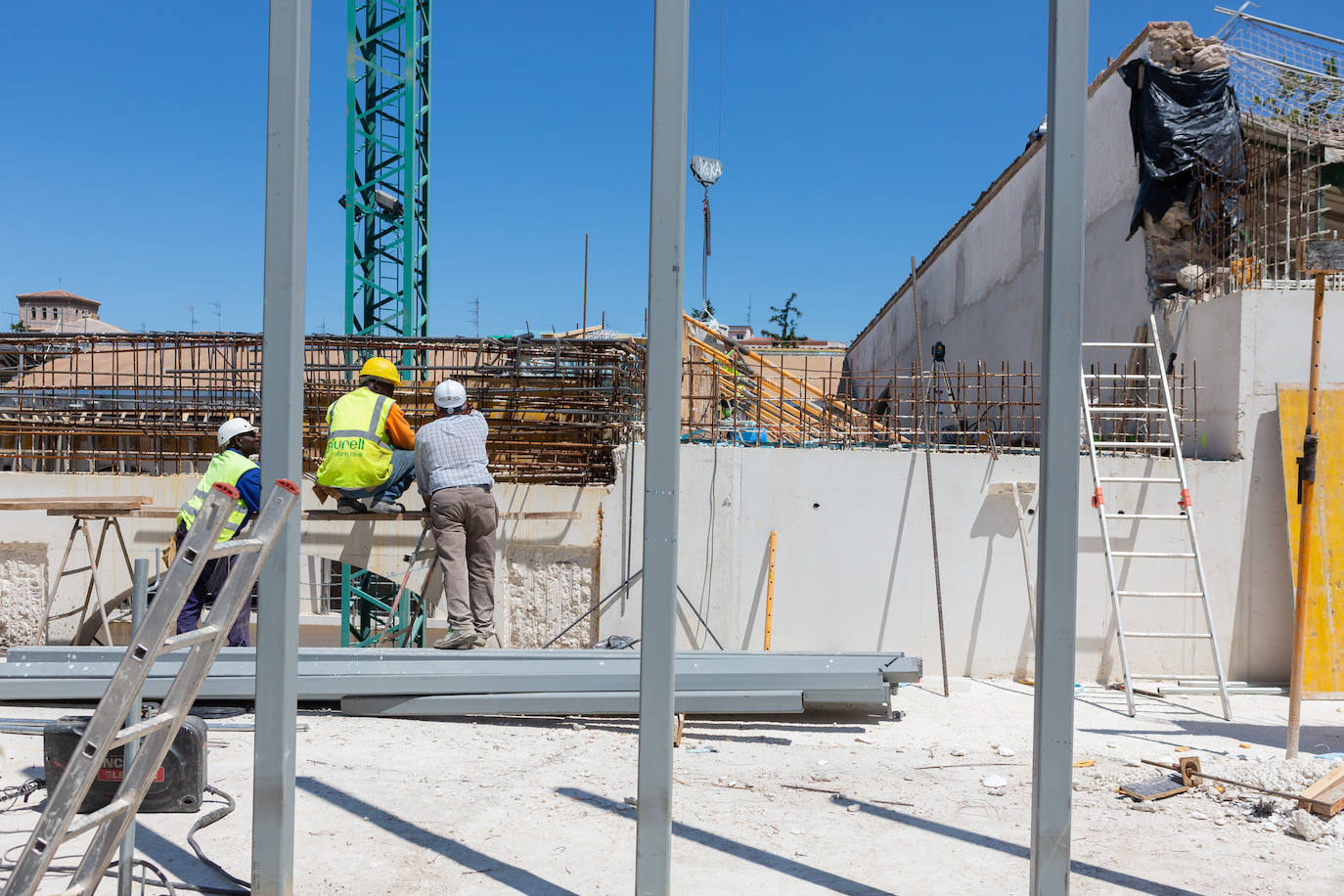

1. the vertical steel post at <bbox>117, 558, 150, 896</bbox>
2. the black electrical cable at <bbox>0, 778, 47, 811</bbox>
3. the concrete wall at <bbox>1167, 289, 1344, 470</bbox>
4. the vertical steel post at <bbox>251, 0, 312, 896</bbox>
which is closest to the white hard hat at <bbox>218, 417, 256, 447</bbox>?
the black electrical cable at <bbox>0, 778, 47, 811</bbox>

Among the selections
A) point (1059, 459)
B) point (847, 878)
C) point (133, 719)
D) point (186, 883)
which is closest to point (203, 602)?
point (186, 883)

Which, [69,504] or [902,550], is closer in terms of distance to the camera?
[69,504]

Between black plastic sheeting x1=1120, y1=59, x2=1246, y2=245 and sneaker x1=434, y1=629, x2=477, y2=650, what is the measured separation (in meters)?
8.68

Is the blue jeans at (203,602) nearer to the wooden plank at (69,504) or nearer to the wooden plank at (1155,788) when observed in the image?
the wooden plank at (69,504)

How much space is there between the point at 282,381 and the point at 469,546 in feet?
11.8

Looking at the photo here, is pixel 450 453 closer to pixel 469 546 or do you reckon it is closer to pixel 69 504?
pixel 469 546

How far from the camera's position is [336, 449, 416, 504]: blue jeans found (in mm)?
7070

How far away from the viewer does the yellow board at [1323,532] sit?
7562 mm

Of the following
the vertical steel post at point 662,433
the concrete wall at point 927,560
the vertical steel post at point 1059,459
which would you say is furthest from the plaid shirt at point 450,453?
the vertical steel post at point 1059,459

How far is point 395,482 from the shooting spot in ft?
23.9

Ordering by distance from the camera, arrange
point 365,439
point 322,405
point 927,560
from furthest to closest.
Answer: point 322,405 < point 927,560 < point 365,439

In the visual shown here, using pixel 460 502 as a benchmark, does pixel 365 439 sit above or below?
above

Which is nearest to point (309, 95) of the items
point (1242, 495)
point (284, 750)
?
point (284, 750)

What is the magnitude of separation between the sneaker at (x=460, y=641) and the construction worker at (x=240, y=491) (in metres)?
1.35
